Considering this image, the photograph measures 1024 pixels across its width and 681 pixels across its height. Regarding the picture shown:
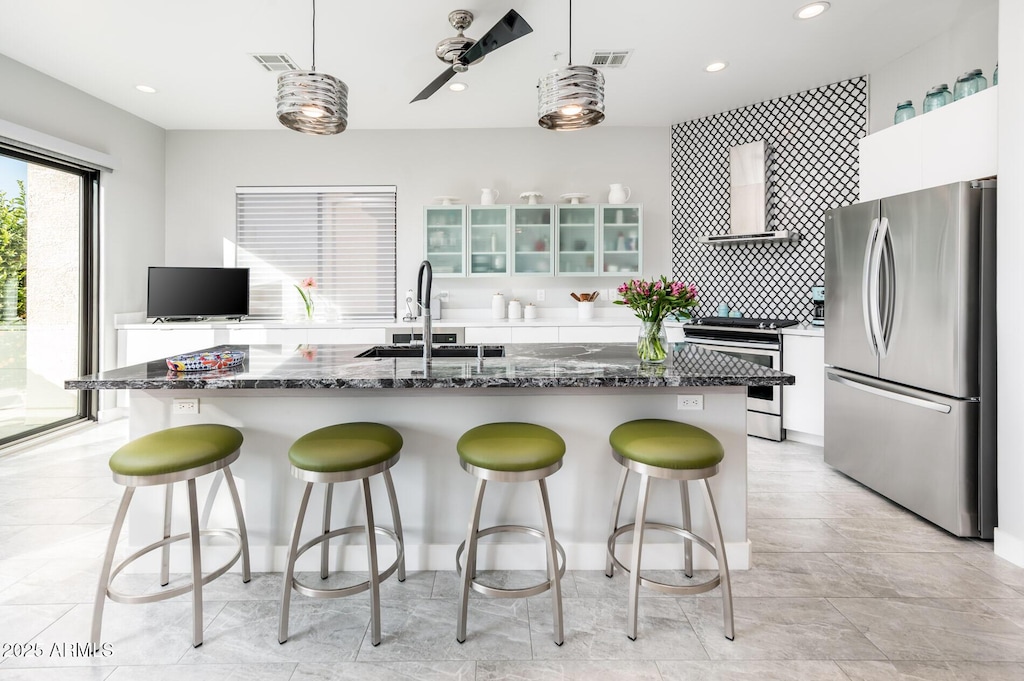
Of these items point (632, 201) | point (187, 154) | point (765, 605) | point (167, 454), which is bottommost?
point (765, 605)

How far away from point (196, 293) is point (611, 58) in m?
4.17

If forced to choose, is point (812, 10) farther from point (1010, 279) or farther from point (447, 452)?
point (447, 452)

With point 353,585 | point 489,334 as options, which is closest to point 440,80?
point 489,334

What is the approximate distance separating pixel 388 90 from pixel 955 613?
4635 millimetres

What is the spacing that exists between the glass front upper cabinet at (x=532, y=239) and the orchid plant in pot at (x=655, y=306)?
269 cm

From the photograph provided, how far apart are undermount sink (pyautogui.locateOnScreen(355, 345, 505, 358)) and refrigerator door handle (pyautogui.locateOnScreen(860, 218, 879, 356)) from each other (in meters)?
2.08

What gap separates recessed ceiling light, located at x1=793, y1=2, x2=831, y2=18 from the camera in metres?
3.00

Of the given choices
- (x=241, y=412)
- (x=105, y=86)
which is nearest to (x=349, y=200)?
Result: (x=105, y=86)

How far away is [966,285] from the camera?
2.36 metres

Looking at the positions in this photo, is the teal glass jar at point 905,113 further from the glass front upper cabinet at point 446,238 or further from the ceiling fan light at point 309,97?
the glass front upper cabinet at point 446,238

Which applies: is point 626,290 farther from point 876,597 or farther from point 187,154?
point 187,154

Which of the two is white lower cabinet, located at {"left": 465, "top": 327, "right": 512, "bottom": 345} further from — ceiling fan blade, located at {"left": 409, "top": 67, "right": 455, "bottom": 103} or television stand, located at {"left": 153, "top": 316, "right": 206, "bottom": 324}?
television stand, located at {"left": 153, "top": 316, "right": 206, "bottom": 324}

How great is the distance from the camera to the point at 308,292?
5.18m

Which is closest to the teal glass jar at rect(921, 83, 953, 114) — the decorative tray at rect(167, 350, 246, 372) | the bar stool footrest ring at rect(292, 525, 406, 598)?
the bar stool footrest ring at rect(292, 525, 406, 598)
